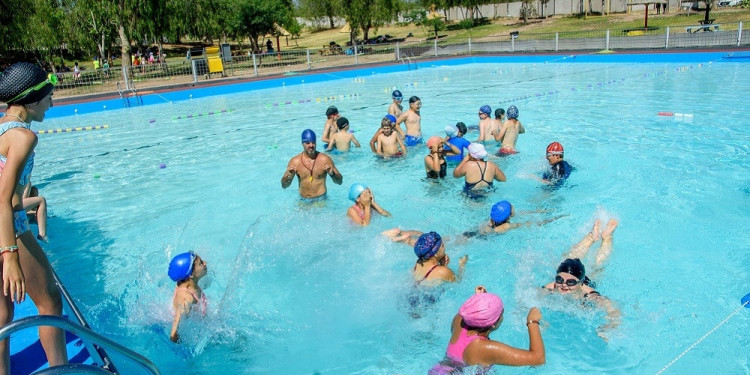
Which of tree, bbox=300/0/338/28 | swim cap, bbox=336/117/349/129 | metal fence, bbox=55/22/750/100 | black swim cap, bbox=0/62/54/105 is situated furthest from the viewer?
tree, bbox=300/0/338/28

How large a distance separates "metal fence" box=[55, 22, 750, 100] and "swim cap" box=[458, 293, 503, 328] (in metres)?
20.1

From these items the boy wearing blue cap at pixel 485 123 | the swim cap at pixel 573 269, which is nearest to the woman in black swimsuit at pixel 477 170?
the swim cap at pixel 573 269

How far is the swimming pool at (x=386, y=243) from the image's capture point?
14.7ft

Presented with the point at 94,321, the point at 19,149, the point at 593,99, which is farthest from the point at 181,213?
the point at 593,99

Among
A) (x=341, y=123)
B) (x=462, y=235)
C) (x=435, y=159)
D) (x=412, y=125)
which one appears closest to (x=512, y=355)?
(x=462, y=235)

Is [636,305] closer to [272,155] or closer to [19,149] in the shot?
[19,149]

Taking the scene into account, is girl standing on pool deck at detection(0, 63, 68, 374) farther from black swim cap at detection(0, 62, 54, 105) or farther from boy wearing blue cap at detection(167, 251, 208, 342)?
boy wearing blue cap at detection(167, 251, 208, 342)

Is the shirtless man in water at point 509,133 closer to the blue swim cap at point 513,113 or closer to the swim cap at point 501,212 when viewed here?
the blue swim cap at point 513,113

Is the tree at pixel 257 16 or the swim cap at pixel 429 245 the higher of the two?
the tree at pixel 257 16

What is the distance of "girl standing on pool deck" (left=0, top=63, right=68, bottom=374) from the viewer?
2551 millimetres

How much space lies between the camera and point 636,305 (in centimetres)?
491

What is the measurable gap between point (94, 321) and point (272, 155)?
6.70 meters

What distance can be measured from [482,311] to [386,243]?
284cm

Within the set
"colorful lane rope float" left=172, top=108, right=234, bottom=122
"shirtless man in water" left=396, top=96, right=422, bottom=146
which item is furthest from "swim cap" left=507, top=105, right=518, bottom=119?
"colorful lane rope float" left=172, top=108, right=234, bottom=122
